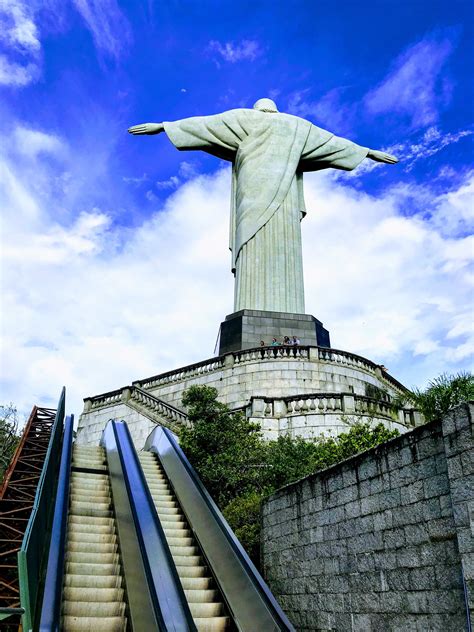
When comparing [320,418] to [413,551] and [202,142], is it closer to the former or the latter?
[413,551]

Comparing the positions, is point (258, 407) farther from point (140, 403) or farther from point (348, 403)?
point (140, 403)

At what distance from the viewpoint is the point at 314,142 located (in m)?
27.9

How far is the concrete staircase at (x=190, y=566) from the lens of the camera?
608 cm

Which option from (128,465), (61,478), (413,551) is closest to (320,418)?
(128,465)

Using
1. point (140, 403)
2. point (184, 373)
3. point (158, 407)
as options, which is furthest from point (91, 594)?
point (184, 373)

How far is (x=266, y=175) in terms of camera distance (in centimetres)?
2617

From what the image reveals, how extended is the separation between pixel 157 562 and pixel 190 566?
125 cm

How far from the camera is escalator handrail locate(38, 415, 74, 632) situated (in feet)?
15.2

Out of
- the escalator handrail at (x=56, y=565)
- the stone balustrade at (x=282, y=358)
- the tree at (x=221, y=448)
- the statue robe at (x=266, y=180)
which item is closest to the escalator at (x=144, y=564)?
the escalator handrail at (x=56, y=565)

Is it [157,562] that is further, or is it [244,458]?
[244,458]

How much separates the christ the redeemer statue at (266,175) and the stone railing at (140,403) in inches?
255

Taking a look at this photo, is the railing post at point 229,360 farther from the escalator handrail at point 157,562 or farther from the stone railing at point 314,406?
the escalator handrail at point 157,562

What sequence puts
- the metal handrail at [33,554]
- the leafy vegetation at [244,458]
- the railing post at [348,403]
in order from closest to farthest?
1. the metal handrail at [33,554]
2. the leafy vegetation at [244,458]
3. the railing post at [348,403]

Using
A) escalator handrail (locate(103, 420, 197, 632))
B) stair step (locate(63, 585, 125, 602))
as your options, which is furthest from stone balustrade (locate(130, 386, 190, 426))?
stair step (locate(63, 585, 125, 602))
